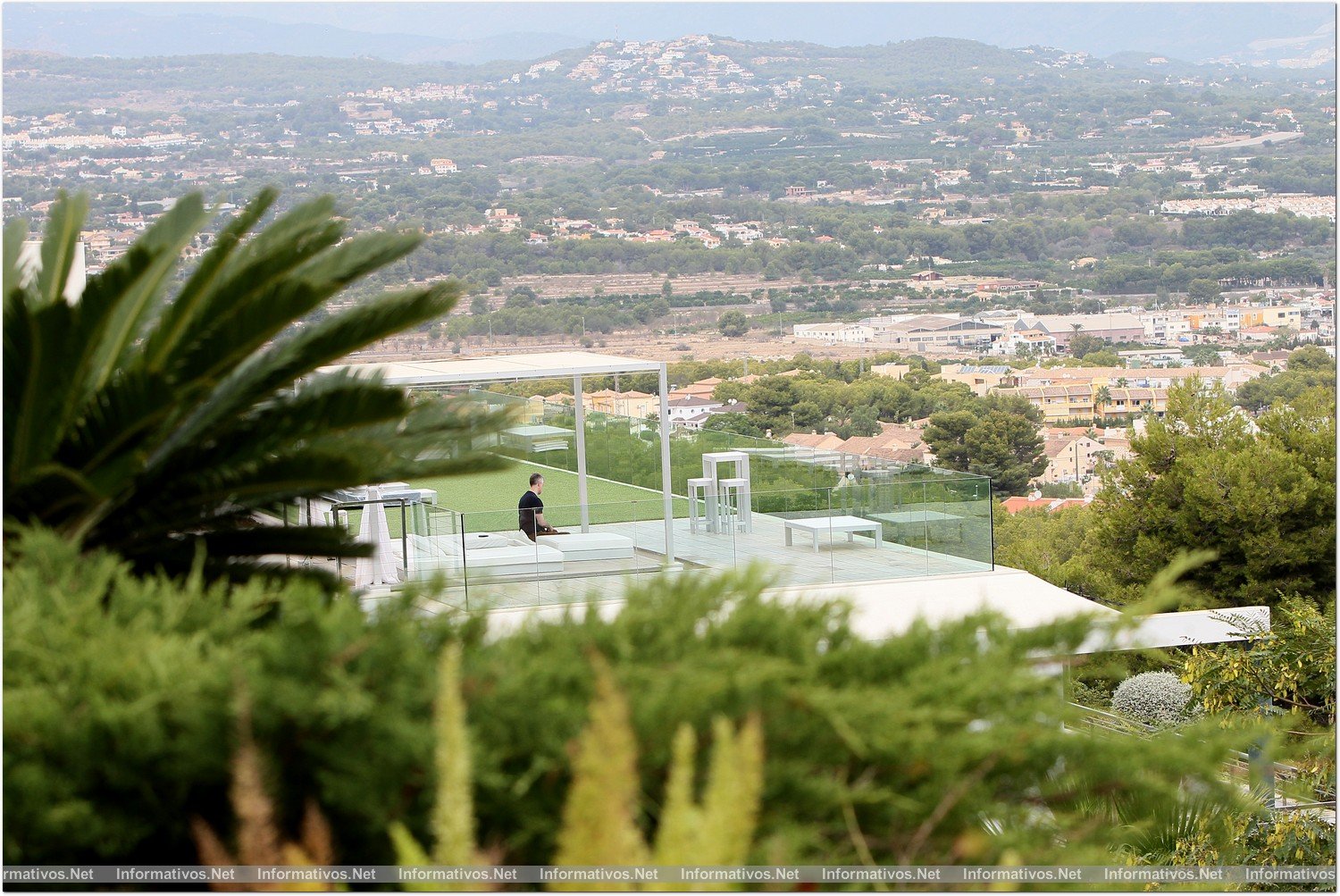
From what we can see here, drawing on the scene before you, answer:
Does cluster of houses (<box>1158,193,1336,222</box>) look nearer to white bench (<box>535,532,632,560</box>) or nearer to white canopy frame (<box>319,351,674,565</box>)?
white canopy frame (<box>319,351,674,565</box>)

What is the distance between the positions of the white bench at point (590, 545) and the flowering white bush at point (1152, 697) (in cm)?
744

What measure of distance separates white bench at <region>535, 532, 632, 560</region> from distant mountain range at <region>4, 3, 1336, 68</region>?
7871cm

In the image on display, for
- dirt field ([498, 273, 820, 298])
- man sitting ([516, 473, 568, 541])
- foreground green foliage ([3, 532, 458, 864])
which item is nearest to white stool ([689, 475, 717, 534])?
man sitting ([516, 473, 568, 541])

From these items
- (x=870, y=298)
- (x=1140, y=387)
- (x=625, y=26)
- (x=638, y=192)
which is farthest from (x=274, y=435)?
(x=625, y=26)

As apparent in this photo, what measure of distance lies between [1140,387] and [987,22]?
192 feet

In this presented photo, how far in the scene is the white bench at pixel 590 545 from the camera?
12766mm

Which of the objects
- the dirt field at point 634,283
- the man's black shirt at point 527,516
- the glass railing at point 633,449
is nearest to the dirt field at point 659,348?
the dirt field at point 634,283

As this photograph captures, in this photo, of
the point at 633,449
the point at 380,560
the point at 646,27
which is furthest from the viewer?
the point at 646,27

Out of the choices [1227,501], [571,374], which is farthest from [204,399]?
[1227,501]

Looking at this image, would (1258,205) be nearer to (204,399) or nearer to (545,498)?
(545,498)

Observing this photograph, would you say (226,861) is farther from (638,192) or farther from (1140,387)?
(638,192)

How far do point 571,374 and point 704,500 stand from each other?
213cm

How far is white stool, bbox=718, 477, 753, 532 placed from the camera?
14.6m

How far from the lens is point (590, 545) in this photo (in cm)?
1301
